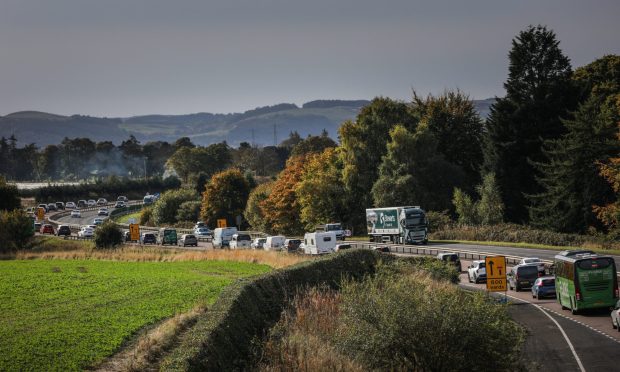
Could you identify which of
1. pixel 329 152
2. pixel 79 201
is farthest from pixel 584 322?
pixel 79 201

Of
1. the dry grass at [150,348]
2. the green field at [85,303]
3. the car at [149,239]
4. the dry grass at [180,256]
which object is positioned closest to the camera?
the dry grass at [150,348]

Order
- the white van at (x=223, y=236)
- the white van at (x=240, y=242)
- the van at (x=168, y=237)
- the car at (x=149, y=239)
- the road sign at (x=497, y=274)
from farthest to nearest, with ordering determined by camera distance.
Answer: the van at (x=168, y=237), the car at (x=149, y=239), the white van at (x=223, y=236), the white van at (x=240, y=242), the road sign at (x=497, y=274)

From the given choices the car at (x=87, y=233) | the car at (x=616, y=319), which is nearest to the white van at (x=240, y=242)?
the car at (x=87, y=233)

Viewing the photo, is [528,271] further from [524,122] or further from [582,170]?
[524,122]

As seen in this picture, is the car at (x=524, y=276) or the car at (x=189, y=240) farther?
the car at (x=189, y=240)

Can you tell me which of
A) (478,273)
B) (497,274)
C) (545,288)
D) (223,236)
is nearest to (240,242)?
(223,236)

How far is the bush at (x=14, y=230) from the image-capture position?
3100 inches

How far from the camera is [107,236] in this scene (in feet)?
263

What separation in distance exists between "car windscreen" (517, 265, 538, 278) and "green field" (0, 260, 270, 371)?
614 inches

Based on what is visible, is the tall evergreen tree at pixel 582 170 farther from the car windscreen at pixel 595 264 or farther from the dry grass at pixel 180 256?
the car windscreen at pixel 595 264

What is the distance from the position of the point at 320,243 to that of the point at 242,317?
44.0 meters

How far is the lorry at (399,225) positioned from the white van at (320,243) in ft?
40.2

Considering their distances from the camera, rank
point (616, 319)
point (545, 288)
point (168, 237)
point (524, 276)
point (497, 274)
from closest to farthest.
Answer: point (616, 319)
point (497, 274)
point (545, 288)
point (524, 276)
point (168, 237)

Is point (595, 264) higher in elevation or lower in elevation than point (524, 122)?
lower
